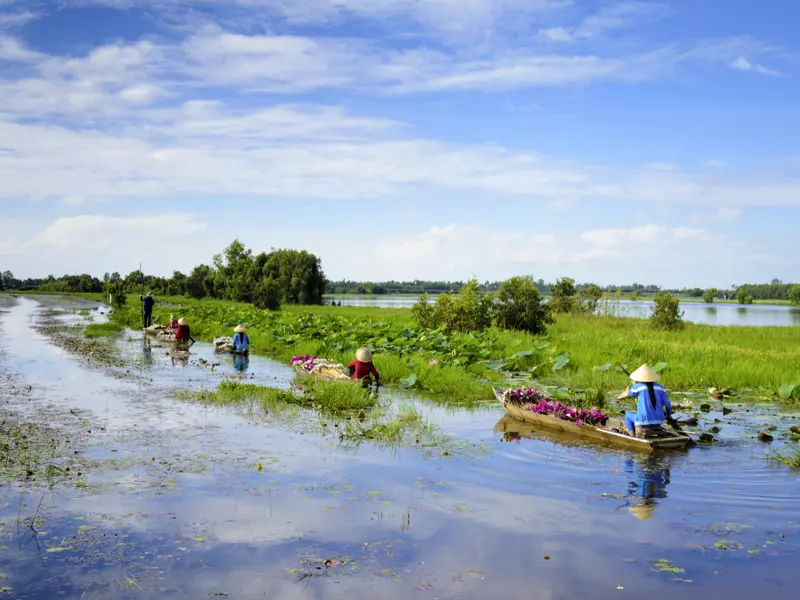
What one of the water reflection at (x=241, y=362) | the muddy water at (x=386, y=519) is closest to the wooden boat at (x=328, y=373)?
the water reflection at (x=241, y=362)

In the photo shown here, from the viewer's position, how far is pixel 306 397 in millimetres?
16328

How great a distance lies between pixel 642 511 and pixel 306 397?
921 centimetres

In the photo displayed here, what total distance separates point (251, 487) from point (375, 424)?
435cm

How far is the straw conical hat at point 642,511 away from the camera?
8375 mm

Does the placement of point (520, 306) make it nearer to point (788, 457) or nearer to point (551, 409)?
point (551, 409)

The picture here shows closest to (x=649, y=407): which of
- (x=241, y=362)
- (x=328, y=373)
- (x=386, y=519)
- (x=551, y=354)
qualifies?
(x=386, y=519)

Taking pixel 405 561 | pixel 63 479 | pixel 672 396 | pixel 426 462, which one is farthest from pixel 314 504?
pixel 672 396

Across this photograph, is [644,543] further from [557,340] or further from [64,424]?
[557,340]

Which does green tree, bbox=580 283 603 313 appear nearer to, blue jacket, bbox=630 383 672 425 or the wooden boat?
the wooden boat

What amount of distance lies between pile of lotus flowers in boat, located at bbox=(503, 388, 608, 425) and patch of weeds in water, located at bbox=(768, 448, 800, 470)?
268 centimetres

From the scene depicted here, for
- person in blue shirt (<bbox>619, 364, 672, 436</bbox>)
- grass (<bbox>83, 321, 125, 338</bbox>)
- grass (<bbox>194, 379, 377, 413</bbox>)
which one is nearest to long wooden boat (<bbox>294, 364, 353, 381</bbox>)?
grass (<bbox>194, 379, 377, 413</bbox>)

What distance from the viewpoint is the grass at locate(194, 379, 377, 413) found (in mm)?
15453

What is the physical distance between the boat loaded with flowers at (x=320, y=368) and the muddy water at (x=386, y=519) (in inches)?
178

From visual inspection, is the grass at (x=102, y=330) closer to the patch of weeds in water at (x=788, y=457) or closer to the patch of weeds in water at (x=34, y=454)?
the patch of weeds in water at (x=34, y=454)
